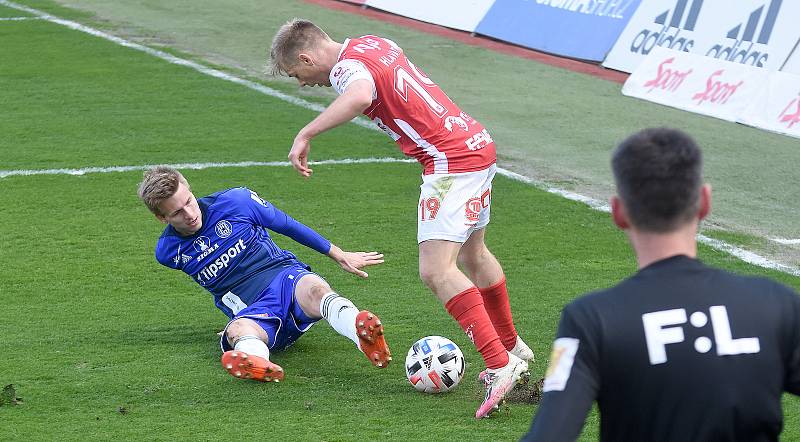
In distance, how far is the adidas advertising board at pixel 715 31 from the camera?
39.3 feet

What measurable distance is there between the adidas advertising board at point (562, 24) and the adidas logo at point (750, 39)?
1.64 meters

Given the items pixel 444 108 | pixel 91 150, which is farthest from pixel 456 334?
pixel 91 150

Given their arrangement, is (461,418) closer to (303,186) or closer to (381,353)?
(381,353)

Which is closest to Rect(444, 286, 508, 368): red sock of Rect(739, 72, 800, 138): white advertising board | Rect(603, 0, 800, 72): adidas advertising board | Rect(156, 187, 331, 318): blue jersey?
Rect(156, 187, 331, 318): blue jersey

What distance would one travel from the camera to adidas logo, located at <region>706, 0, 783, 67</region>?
12.0 meters

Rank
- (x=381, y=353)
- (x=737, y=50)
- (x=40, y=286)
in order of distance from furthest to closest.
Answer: (x=737, y=50)
(x=40, y=286)
(x=381, y=353)

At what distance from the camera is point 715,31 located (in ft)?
41.2

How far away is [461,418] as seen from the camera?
5184 millimetres

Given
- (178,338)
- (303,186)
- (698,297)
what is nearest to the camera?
(698,297)

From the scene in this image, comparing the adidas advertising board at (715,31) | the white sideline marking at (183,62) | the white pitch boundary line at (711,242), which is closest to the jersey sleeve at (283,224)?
the white pitch boundary line at (711,242)

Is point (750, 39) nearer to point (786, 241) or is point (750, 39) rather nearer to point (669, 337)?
point (786, 241)

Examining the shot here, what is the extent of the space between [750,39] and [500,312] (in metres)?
7.44

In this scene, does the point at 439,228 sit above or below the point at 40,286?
above

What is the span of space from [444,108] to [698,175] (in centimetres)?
319
